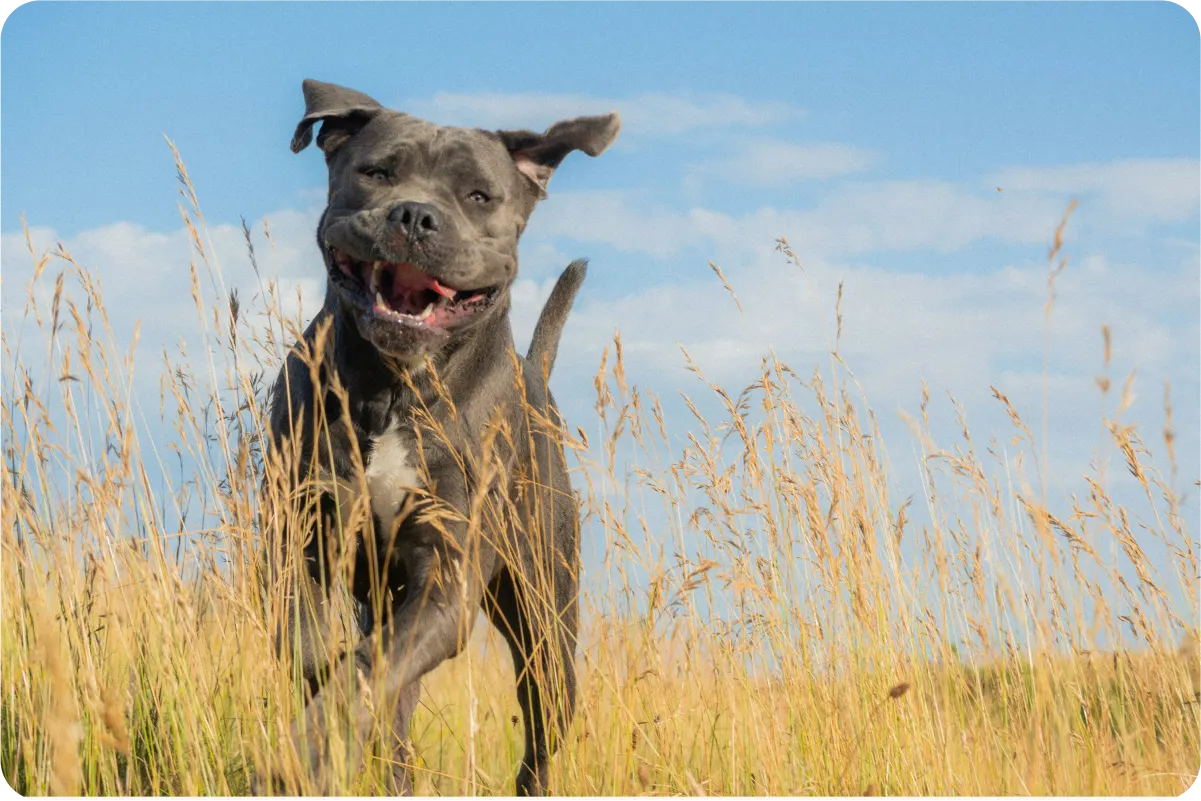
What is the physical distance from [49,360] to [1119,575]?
403 centimetres

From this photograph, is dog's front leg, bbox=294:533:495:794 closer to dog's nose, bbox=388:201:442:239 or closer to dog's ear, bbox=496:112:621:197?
dog's nose, bbox=388:201:442:239

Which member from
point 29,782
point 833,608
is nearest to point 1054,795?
point 833,608

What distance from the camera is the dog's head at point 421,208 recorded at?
3477 millimetres

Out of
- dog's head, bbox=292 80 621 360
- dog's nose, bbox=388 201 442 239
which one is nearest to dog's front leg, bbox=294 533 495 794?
dog's head, bbox=292 80 621 360

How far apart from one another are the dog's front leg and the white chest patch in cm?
16

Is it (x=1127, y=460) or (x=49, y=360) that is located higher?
(x=49, y=360)

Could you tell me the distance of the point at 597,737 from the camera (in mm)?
3191

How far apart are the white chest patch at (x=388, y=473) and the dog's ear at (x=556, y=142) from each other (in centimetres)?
132

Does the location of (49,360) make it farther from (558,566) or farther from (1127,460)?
(1127,460)

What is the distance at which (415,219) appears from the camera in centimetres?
344

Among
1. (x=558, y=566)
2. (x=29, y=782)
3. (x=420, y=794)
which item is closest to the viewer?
(x=29, y=782)

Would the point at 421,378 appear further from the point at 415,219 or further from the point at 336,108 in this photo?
the point at 336,108

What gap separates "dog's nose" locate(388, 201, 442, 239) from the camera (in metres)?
3.44

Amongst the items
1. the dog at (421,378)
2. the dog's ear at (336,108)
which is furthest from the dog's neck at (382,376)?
the dog's ear at (336,108)
